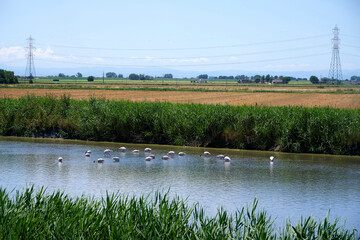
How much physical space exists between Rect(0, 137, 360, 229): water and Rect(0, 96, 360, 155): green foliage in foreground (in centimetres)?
105

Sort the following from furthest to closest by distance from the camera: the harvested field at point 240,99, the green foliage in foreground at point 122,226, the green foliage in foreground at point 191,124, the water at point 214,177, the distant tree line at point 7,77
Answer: the distant tree line at point 7,77
the harvested field at point 240,99
the green foliage in foreground at point 191,124
the water at point 214,177
the green foliage in foreground at point 122,226

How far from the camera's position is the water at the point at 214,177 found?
1509cm

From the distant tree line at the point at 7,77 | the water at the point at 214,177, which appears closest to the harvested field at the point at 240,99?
the water at the point at 214,177

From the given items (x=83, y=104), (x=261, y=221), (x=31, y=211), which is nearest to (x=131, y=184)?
(x=31, y=211)

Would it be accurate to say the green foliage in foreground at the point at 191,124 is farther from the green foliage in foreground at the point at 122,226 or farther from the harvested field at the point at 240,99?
the harvested field at the point at 240,99

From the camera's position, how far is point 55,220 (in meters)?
9.20

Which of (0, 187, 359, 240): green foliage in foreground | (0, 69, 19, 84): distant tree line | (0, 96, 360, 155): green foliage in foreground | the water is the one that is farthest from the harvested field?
(0, 187, 359, 240): green foliage in foreground

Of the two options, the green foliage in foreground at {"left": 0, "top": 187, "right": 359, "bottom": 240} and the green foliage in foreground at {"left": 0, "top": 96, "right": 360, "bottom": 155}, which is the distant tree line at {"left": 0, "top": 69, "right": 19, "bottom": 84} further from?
the green foliage in foreground at {"left": 0, "top": 187, "right": 359, "bottom": 240}

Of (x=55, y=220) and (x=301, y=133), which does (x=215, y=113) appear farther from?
(x=55, y=220)

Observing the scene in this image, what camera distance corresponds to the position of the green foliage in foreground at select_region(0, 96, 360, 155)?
977 inches

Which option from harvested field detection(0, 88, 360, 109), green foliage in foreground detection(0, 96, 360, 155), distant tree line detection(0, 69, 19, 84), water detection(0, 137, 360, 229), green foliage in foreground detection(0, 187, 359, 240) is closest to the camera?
green foliage in foreground detection(0, 187, 359, 240)

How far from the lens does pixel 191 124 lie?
27281mm

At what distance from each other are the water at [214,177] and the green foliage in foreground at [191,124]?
1046 millimetres

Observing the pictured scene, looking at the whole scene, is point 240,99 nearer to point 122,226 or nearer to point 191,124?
point 191,124
